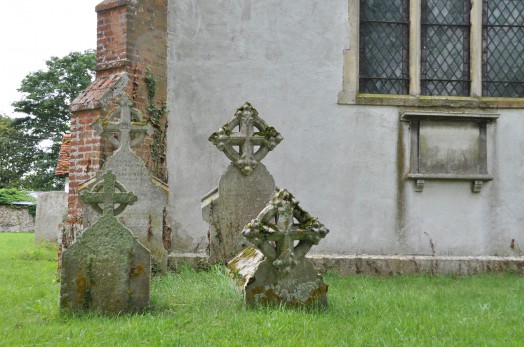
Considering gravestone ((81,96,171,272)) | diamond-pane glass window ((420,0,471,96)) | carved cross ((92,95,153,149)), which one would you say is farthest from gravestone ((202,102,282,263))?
diamond-pane glass window ((420,0,471,96))

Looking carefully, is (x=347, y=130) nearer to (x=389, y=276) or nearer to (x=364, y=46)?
(x=364, y=46)

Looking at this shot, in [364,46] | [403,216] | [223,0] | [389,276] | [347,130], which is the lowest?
[389,276]

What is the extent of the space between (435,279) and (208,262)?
3.25m

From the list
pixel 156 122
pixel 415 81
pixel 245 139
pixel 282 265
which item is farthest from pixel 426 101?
pixel 282 265

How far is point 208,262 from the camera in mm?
7906

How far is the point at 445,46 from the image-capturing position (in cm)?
950

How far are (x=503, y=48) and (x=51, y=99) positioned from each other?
38.4 m

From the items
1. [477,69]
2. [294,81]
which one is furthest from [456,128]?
[294,81]

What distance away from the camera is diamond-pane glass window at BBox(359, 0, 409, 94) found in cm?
940

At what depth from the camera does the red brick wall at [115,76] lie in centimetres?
836

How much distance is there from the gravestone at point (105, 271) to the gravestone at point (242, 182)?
2184 millimetres

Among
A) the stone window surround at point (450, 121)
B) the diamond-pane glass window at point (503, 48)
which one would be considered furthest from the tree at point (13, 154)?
the diamond-pane glass window at point (503, 48)

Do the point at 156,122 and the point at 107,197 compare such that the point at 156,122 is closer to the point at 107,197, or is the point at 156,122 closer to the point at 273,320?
the point at 107,197

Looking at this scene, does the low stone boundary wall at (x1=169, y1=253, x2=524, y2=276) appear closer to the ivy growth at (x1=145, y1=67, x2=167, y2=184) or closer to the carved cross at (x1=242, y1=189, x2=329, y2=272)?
the ivy growth at (x1=145, y1=67, x2=167, y2=184)
